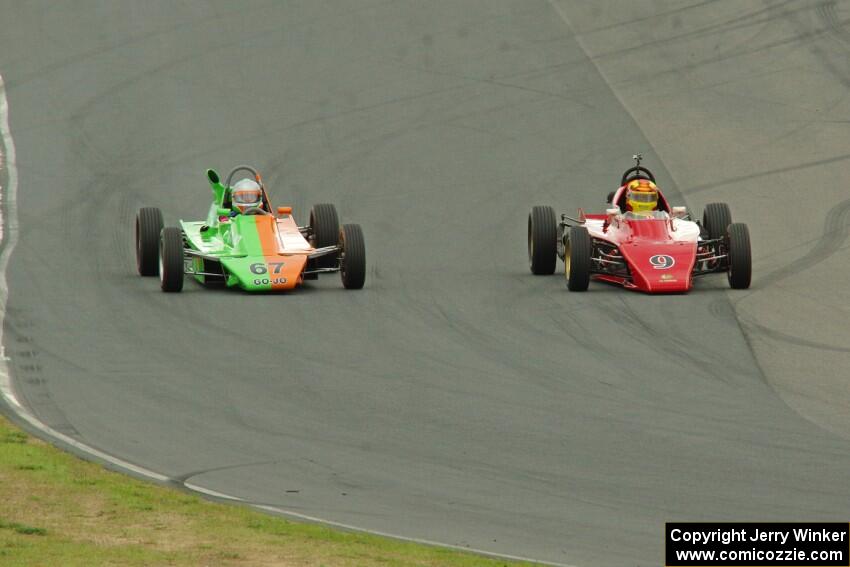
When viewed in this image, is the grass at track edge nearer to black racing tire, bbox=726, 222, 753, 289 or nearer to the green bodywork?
the green bodywork

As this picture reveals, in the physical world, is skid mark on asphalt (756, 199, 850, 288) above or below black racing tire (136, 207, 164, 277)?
below

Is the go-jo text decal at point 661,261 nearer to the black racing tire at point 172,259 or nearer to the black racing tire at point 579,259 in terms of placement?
the black racing tire at point 579,259

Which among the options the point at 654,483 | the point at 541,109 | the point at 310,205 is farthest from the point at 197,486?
the point at 541,109

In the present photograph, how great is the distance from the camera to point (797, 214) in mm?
33062

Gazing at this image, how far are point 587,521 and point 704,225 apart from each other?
13.2 meters

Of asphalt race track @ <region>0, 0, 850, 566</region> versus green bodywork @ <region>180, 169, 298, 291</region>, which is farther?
green bodywork @ <region>180, 169, 298, 291</region>

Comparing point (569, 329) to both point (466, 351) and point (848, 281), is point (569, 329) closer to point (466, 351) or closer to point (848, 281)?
point (466, 351)

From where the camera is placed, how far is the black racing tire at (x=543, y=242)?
29422 mm

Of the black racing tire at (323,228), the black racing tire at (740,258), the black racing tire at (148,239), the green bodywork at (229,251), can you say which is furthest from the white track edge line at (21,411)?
the black racing tire at (740,258)

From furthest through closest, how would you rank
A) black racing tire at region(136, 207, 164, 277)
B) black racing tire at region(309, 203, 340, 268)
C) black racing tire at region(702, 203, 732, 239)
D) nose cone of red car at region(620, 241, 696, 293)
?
1. black racing tire at region(702, 203, 732, 239)
2. black racing tire at region(309, 203, 340, 268)
3. black racing tire at region(136, 207, 164, 277)
4. nose cone of red car at region(620, 241, 696, 293)

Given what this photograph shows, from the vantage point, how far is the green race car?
27625 mm

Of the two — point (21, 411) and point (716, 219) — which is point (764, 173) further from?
point (21, 411)

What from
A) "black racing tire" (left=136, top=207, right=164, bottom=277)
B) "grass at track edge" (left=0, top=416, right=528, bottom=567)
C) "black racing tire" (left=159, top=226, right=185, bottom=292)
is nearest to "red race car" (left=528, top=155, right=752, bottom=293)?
"black racing tire" (left=159, top=226, right=185, bottom=292)

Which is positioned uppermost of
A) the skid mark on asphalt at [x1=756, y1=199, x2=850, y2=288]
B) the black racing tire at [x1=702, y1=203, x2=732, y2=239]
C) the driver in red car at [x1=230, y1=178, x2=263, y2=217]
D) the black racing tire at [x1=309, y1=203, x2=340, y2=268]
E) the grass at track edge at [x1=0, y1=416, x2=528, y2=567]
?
the driver in red car at [x1=230, y1=178, x2=263, y2=217]
